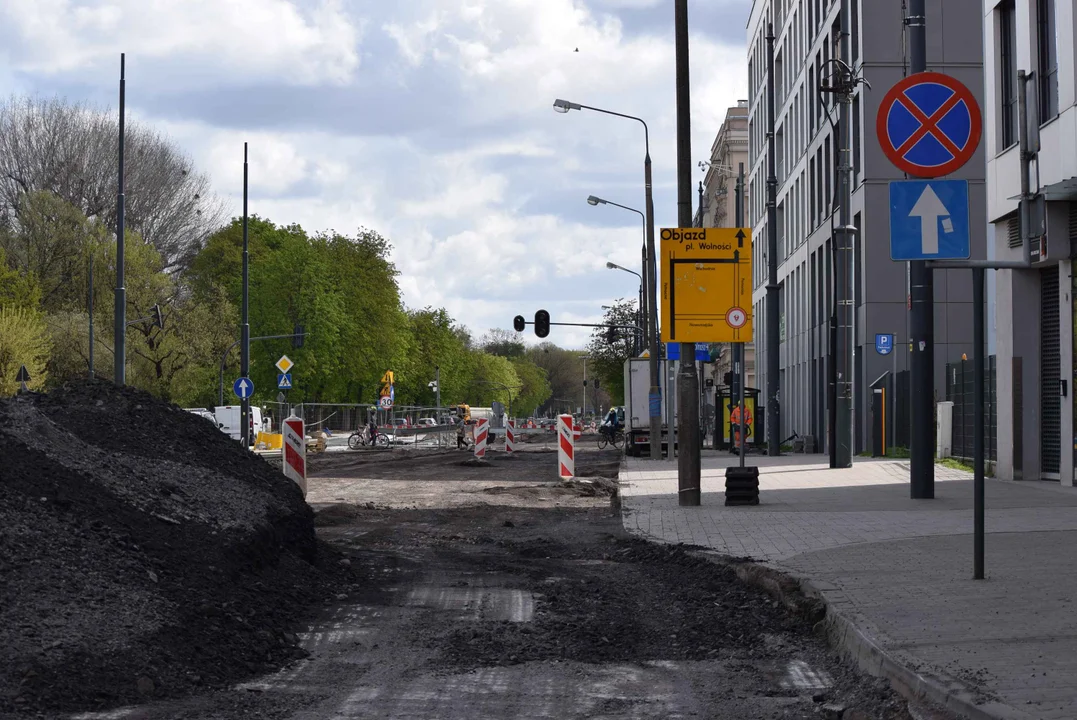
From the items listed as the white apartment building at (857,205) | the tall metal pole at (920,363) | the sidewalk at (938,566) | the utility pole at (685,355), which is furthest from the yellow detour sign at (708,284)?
the white apartment building at (857,205)

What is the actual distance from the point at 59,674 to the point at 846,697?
360 centimetres

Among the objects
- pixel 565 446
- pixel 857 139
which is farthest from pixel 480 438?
pixel 857 139

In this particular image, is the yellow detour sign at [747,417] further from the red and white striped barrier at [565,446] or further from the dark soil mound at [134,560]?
the dark soil mound at [134,560]

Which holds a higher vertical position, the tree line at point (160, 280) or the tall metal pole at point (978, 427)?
the tree line at point (160, 280)

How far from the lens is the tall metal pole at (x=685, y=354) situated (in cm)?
1714

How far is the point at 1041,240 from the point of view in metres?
18.5

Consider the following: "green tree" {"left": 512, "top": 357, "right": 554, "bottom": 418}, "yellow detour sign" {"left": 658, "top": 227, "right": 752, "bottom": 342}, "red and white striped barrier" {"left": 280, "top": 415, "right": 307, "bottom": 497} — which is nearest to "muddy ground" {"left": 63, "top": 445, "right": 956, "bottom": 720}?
"red and white striped barrier" {"left": 280, "top": 415, "right": 307, "bottom": 497}

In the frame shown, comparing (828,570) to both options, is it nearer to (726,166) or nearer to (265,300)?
(265,300)

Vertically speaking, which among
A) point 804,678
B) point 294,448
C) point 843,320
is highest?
point 843,320

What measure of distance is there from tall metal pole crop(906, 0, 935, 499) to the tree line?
133ft

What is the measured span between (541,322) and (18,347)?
20535 millimetres

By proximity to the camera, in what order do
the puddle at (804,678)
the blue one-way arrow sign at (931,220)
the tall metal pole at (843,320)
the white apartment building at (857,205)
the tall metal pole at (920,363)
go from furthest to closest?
the white apartment building at (857,205) < the tall metal pole at (843,320) < the tall metal pole at (920,363) < the blue one-way arrow sign at (931,220) < the puddle at (804,678)

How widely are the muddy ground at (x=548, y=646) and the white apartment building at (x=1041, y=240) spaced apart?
9193 millimetres

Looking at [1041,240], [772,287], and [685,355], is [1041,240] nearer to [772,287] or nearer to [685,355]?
[685,355]
